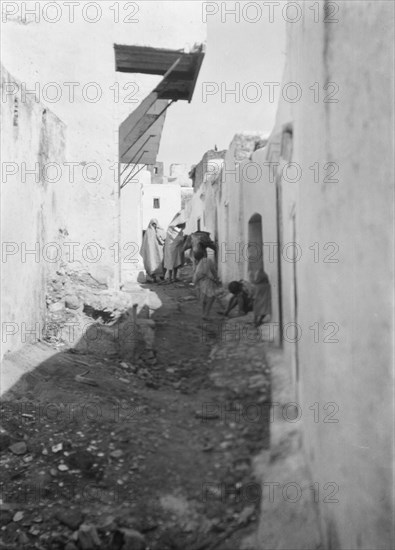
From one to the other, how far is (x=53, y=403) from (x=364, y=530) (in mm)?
2821

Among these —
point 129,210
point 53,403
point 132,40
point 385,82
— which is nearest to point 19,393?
point 53,403

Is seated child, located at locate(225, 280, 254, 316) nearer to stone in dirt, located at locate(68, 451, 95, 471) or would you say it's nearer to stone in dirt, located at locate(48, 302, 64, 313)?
stone in dirt, located at locate(48, 302, 64, 313)

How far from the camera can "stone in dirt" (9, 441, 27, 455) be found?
3361 millimetres

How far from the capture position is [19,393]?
4012 millimetres

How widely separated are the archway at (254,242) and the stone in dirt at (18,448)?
4531 mm

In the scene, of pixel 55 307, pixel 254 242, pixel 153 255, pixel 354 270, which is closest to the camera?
pixel 354 270

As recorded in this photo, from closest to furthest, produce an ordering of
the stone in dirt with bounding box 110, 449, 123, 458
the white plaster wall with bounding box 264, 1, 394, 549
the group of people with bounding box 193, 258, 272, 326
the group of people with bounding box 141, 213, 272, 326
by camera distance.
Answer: the white plaster wall with bounding box 264, 1, 394, 549 < the stone in dirt with bounding box 110, 449, 123, 458 < the group of people with bounding box 193, 258, 272, 326 < the group of people with bounding box 141, 213, 272, 326

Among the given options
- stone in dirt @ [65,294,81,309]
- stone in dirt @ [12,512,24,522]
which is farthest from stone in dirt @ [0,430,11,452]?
stone in dirt @ [65,294,81,309]

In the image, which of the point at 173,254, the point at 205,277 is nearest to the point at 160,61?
the point at 205,277

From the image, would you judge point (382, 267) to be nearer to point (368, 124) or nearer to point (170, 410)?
point (368, 124)

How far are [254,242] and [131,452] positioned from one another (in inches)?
182

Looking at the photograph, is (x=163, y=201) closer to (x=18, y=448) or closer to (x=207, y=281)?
(x=207, y=281)

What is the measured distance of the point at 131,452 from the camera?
3637 millimetres

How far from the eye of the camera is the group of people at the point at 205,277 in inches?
230
